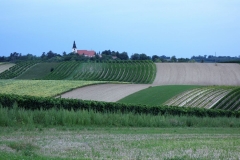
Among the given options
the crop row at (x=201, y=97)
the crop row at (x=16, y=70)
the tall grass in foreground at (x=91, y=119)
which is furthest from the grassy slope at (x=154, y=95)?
the crop row at (x=16, y=70)

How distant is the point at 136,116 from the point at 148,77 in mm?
44376

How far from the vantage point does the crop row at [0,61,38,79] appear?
3551 inches

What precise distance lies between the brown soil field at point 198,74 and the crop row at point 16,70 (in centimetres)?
3037

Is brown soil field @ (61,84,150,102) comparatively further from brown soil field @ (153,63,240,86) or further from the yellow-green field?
brown soil field @ (153,63,240,86)

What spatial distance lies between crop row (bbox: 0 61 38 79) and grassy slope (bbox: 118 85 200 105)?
39.4m

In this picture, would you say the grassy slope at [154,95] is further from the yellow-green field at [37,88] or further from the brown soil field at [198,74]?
the yellow-green field at [37,88]

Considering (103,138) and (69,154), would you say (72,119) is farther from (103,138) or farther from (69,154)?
(69,154)

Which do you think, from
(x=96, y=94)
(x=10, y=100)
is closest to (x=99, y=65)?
(x=96, y=94)

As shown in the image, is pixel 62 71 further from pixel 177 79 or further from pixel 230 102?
pixel 230 102

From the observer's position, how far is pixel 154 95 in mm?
55844

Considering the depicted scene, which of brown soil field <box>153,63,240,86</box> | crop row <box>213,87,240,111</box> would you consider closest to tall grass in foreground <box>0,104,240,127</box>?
crop row <box>213,87,240,111</box>

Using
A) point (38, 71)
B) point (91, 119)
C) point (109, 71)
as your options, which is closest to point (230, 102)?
point (91, 119)

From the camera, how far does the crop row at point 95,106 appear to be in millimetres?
32125

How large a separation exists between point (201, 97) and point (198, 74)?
2292 centimetres
